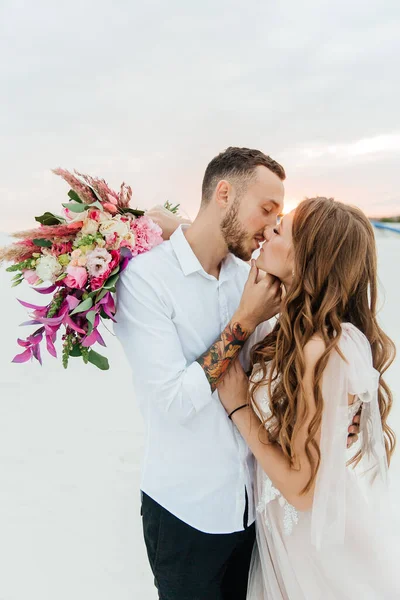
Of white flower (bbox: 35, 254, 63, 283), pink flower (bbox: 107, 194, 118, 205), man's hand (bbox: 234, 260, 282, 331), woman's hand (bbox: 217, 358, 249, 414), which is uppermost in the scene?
pink flower (bbox: 107, 194, 118, 205)

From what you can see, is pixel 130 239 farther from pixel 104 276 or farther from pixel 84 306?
pixel 84 306

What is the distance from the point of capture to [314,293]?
1730mm

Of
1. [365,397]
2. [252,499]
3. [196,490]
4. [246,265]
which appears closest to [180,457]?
[196,490]

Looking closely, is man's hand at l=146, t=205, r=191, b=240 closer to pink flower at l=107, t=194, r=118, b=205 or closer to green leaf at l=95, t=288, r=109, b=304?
pink flower at l=107, t=194, r=118, b=205

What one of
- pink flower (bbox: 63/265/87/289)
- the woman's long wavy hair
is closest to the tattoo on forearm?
the woman's long wavy hair

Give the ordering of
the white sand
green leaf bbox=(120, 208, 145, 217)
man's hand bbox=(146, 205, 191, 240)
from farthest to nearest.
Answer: the white sand < man's hand bbox=(146, 205, 191, 240) < green leaf bbox=(120, 208, 145, 217)

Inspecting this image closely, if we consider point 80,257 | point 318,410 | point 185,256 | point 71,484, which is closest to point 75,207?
point 80,257

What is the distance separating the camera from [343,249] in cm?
170

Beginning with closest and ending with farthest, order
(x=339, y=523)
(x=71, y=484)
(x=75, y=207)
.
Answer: (x=339, y=523)
(x=75, y=207)
(x=71, y=484)

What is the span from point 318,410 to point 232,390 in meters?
0.32

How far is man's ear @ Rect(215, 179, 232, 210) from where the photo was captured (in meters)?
1.96

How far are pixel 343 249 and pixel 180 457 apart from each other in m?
0.94

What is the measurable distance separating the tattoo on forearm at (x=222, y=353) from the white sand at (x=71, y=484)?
207 cm

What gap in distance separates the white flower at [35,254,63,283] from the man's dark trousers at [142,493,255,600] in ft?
3.05
